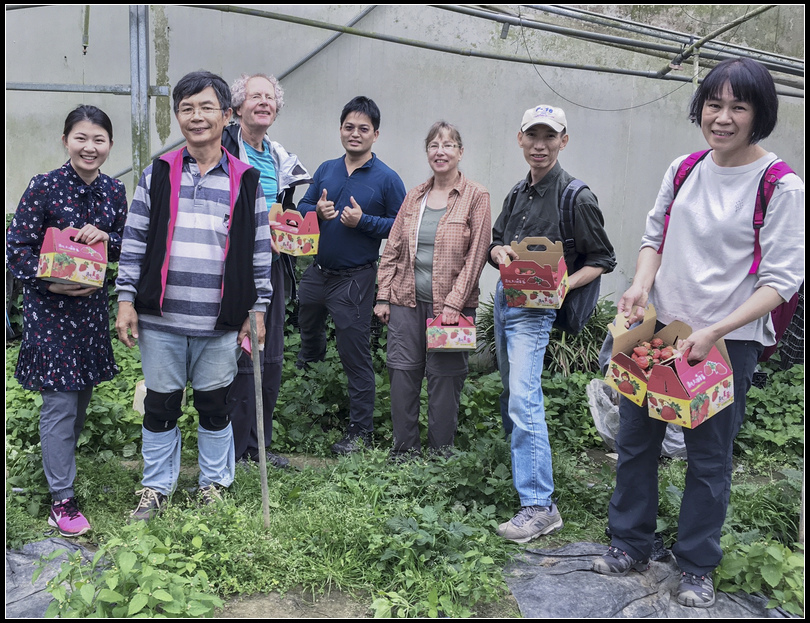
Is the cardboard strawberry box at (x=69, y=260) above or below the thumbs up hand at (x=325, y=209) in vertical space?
below

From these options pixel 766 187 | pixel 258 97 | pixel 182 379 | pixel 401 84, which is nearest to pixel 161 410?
pixel 182 379

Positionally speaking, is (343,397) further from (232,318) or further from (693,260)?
(693,260)

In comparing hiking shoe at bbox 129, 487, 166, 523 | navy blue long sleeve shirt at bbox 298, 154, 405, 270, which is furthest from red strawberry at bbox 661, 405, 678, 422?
hiking shoe at bbox 129, 487, 166, 523

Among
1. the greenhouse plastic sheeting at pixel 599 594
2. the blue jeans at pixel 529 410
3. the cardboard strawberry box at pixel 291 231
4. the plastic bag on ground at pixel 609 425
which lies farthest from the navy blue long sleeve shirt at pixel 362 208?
the greenhouse plastic sheeting at pixel 599 594

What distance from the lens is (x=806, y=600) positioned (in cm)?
287

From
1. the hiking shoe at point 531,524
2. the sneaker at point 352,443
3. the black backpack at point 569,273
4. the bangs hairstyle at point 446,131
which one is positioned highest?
the bangs hairstyle at point 446,131

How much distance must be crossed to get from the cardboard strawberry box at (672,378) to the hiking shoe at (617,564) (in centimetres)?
74

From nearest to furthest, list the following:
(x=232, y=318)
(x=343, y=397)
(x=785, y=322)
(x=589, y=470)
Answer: (x=785, y=322)
(x=232, y=318)
(x=589, y=470)
(x=343, y=397)

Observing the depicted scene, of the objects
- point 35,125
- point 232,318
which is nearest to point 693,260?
point 232,318

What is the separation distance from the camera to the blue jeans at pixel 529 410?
3549mm

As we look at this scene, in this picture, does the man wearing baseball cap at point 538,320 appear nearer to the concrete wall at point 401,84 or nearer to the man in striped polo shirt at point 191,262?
the man in striped polo shirt at point 191,262

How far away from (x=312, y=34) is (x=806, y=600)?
5.70m

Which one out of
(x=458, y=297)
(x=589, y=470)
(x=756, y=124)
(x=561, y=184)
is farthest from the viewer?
(x=589, y=470)

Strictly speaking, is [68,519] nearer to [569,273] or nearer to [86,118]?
[86,118]
